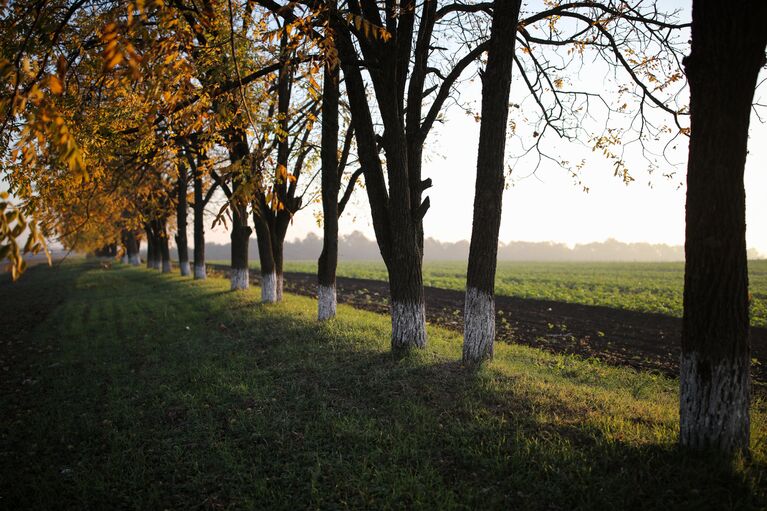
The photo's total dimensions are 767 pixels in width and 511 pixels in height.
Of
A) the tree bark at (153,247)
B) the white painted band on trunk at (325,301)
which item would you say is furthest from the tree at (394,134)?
the tree bark at (153,247)

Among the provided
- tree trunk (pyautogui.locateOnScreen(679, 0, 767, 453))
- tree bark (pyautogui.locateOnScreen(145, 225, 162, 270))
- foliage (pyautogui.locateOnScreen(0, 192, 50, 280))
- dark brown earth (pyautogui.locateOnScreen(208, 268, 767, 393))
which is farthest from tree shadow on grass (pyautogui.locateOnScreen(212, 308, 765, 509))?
tree bark (pyautogui.locateOnScreen(145, 225, 162, 270))

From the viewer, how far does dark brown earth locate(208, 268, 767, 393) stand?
10.4 m

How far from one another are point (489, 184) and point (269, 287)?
33.5 ft

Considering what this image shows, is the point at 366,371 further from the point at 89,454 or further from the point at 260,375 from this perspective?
the point at 89,454

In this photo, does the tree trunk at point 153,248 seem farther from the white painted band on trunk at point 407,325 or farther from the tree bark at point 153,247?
the white painted band on trunk at point 407,325

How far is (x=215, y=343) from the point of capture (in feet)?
34.6

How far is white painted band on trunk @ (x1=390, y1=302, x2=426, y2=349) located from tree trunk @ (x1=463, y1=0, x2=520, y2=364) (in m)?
1.11

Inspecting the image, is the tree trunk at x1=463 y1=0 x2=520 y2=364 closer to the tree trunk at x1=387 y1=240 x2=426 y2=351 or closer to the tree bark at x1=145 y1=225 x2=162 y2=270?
the tree trunk at x1=387 y1=240 x2=426 y2=351

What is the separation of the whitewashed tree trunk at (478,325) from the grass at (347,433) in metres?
0.40

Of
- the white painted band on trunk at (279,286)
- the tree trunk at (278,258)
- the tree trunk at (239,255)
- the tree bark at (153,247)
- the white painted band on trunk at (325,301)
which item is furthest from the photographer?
the tree bark at (153,247)

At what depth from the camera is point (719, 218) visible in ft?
13.8

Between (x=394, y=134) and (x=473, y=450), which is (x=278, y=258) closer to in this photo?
(x=394, y=134)

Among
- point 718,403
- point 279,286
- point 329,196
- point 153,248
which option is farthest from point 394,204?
point 153,248

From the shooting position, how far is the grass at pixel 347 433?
166 inches
